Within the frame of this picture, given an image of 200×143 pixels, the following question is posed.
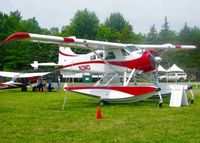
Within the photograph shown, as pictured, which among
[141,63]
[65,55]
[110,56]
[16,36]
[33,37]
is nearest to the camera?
[16,36]

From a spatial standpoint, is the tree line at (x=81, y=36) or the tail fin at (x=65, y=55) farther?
the tree line at (x=81, y=36)

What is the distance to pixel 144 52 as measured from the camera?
18.9 m

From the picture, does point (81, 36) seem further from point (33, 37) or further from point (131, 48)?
point (33, 37)

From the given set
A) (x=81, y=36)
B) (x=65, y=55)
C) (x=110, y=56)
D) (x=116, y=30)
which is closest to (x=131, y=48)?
(x=110, y=56)

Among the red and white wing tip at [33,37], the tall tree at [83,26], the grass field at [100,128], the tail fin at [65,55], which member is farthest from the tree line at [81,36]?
the grass field at [100,128]

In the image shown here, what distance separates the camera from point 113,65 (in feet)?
66.4

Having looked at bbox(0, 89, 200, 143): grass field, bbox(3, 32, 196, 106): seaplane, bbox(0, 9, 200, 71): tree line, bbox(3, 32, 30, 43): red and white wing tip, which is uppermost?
bbox(0, 9, 200, 71): tree line

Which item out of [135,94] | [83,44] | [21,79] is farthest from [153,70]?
[21,79]

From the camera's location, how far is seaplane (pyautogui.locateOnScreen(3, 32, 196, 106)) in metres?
17.0

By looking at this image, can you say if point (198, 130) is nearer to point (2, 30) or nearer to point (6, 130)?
point (6, 130)

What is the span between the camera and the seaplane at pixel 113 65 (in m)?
17.0

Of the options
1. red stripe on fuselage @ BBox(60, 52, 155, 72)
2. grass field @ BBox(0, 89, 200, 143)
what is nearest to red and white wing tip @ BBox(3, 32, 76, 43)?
red stripe on fuselage @ BBox(60, 52, 155, 72)

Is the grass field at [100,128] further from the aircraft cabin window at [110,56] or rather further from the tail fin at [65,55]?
the tail fin at [65,55]

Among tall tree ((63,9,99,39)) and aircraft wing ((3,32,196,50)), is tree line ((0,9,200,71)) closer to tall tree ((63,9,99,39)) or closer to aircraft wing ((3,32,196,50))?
tall tree ((63,9,99,39))
